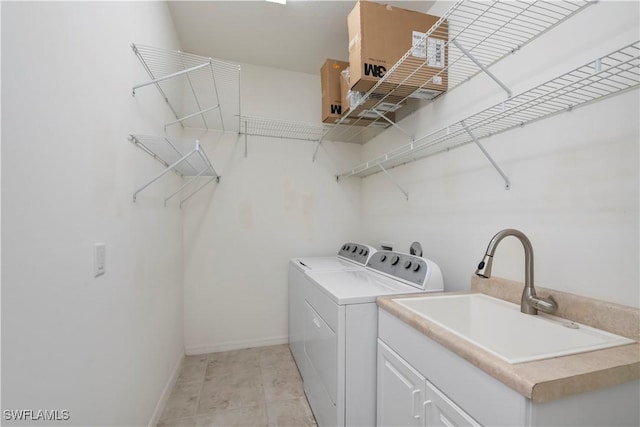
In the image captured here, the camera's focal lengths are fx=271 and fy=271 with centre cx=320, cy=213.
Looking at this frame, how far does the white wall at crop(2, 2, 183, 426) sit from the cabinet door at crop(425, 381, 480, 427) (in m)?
1.16

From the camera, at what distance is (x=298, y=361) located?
2.28 metres

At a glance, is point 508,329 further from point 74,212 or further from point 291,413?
point 74,212

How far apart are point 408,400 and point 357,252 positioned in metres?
1.41

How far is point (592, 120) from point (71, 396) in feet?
6.71

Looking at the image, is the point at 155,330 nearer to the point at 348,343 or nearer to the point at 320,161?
the point at 348,343

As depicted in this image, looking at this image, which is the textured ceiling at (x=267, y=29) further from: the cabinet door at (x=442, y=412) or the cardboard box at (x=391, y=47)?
the cabinet door at (x=442, y=412)

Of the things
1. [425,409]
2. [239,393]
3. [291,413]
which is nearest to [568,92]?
[425,409]

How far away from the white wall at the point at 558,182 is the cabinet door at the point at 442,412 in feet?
2.29

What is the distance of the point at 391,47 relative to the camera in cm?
175

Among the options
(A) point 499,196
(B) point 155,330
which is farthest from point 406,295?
(B) point 155,330

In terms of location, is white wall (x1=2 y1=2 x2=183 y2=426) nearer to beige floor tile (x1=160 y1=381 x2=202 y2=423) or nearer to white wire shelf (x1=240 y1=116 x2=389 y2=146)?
beige floor tile (x1=160 y1=381 x2=202 y2=423)

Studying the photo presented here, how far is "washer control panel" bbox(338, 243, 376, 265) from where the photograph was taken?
2.25m

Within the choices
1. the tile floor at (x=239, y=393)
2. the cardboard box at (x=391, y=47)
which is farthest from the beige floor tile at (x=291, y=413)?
the cardboard box at (x=391, y=47)

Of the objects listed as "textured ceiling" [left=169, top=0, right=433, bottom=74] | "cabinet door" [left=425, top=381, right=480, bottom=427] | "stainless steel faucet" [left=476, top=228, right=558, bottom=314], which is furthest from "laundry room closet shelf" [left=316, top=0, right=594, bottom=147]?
"cabinet door" [left=425, top=381, right=480, bottom=427]
